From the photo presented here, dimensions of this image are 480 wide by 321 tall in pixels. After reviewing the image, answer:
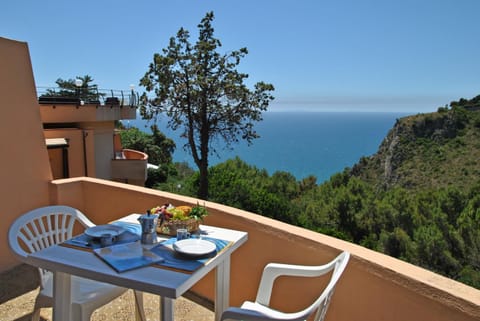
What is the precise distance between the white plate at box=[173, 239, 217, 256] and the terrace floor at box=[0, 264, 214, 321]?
1035mm

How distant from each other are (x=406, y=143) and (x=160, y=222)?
3403cm

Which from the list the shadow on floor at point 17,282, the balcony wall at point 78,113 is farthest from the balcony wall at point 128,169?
the shadow on floor at point 17,282

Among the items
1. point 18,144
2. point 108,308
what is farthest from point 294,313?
point 18,144

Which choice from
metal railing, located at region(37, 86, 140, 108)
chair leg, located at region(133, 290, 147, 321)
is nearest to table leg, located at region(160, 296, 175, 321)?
chair leg, located at region(133, 290, 147, 321)

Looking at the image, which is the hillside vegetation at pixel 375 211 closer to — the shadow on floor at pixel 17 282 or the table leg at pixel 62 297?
the table leg at pixel 62 297

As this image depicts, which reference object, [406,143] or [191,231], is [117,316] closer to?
[191,231]

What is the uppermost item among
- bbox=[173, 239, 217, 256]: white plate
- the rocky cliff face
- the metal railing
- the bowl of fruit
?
the metal railing

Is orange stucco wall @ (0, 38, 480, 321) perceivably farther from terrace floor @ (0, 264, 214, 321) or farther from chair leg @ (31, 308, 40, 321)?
chair leg @ (31, 308, 40, 321)

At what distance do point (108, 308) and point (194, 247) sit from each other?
4.49ft

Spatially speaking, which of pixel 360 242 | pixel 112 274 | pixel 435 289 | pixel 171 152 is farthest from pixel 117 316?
pixel 171 152

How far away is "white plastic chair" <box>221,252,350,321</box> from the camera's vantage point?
1301 mm

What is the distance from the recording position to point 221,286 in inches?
76.1

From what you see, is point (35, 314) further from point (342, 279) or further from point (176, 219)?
point (342, 279)

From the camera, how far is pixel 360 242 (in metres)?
8.77
